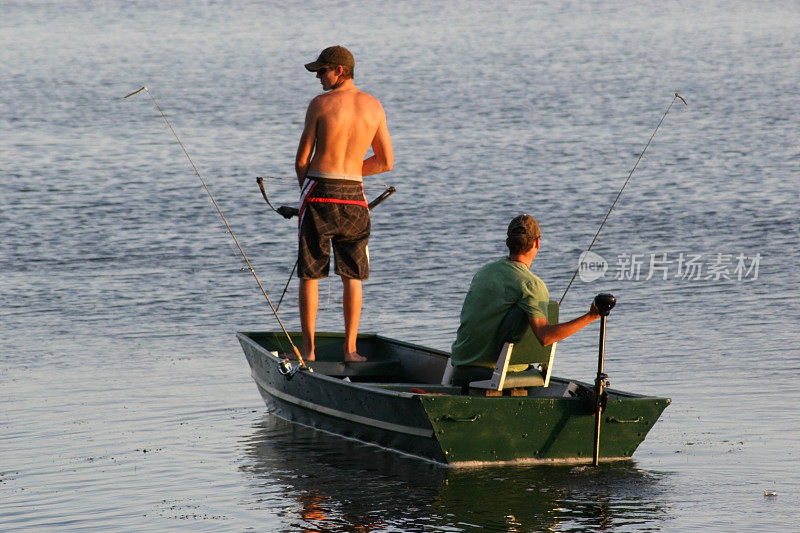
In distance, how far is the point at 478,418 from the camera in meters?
7.93

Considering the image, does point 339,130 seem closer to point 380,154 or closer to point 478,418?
point 380,154

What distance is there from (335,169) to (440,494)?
261 centimetres

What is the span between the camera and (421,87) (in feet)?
99.3

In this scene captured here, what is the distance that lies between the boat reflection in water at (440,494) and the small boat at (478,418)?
0.09m

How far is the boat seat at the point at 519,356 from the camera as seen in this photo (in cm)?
816

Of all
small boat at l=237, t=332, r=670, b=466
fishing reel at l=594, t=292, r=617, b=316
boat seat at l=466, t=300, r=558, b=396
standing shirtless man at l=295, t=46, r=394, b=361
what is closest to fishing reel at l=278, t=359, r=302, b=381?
small boat at l=237, t=332, r=670, b=466

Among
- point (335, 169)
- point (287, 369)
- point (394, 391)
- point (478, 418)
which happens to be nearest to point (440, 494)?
point (478, 418)

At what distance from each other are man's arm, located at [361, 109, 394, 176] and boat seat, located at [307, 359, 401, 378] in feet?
4.43

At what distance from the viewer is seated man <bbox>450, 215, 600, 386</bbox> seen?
8047mm

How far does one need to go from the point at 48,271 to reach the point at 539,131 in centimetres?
1150

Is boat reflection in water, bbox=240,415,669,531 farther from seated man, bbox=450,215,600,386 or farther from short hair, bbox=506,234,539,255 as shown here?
short hair, bbox=506,234,539,255

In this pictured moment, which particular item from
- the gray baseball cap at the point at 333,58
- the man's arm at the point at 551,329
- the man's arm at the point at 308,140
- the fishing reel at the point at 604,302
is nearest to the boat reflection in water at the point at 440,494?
the man's arm at the point at 551,329

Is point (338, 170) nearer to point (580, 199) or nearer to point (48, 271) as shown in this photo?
point (48, 271)

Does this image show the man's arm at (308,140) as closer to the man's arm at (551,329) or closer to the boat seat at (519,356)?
the boat seat at (519,356)
